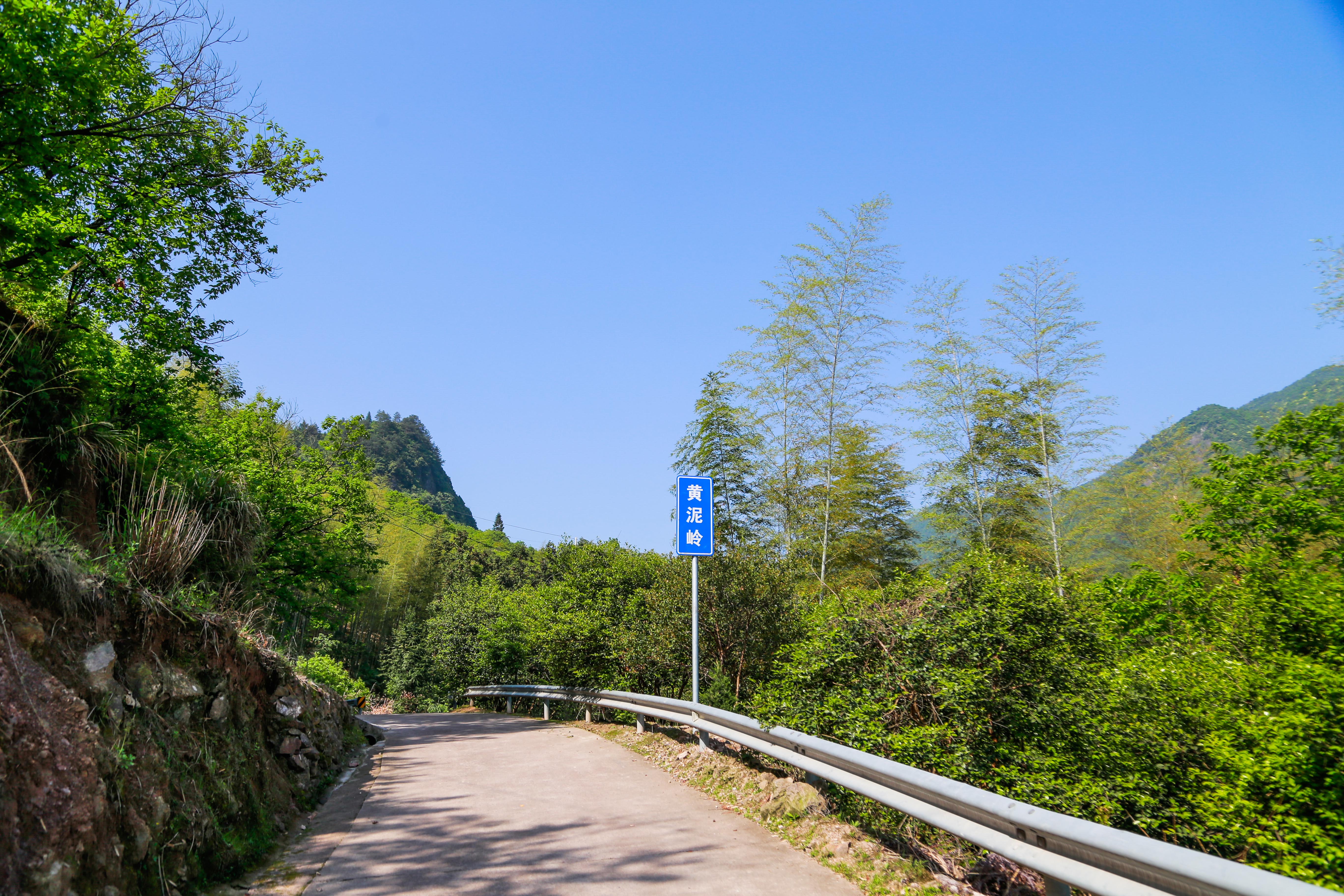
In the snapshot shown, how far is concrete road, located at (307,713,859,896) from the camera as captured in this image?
13.6ft

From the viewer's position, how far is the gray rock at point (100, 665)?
396cm

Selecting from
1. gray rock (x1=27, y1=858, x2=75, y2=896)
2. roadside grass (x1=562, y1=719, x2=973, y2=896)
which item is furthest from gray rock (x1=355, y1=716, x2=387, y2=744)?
gray rock (x1=27, y1=858, x2=75, y2=896)

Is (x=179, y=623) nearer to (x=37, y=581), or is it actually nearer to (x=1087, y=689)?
(x=37, y=581)

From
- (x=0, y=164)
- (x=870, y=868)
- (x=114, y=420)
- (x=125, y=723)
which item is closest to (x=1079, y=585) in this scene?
(x=870, y=868)

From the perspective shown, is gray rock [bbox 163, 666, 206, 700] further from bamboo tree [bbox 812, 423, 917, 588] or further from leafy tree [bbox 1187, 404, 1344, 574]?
bamboo tree [bbox 812, 423, 917, 588]

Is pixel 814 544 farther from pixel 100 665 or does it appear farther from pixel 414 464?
pixel 414 464

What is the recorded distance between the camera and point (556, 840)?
16.5ft

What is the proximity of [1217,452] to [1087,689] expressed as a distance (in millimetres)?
6642

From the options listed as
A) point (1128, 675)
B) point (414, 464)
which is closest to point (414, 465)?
point (414, 464)

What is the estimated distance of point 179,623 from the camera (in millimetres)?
5094

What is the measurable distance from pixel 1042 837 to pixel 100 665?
4.92 m

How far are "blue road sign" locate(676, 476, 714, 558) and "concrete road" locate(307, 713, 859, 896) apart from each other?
2476mm

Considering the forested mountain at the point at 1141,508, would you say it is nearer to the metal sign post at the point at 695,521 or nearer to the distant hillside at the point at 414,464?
the metal sign post at the point at 695,521

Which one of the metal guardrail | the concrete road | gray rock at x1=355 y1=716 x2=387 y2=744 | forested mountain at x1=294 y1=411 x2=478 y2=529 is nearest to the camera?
the metal guardrail
